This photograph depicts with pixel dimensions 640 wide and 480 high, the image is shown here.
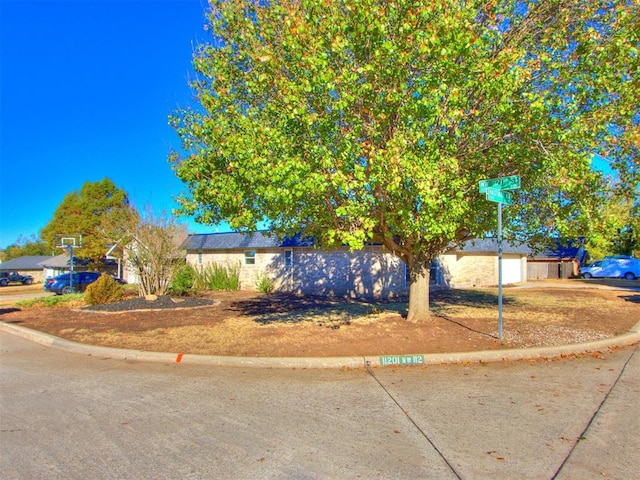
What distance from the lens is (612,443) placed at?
4.19m

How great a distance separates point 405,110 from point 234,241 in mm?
20080

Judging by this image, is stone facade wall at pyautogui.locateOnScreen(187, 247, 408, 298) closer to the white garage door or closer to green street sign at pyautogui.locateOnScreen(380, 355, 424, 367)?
the white garage door

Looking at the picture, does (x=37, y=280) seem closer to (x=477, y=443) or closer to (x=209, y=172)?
(x=209, y=172)

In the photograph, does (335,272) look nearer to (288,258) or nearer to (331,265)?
(331,265)

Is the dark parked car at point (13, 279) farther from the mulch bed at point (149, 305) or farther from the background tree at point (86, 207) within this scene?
the mulch bed at point (149, 305)

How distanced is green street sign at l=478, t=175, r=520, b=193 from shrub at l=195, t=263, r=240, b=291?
1878cm

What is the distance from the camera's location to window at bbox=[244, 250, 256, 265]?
2528cm

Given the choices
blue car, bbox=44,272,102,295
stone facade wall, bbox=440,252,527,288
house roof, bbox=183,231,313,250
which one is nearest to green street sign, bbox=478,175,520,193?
house roof, bbox=183,231,313,250

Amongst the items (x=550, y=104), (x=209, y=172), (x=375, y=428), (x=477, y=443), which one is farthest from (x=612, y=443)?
(x=209, y=172)

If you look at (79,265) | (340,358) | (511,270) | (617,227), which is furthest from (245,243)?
(79,265)

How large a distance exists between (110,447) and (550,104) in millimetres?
8105

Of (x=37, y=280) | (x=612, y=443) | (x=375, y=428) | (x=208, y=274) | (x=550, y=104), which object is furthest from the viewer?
(x=37, y=280)

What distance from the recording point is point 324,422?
479cm

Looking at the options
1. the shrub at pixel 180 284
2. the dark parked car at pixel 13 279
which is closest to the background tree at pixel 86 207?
the dark parked car at pixel 13 279
